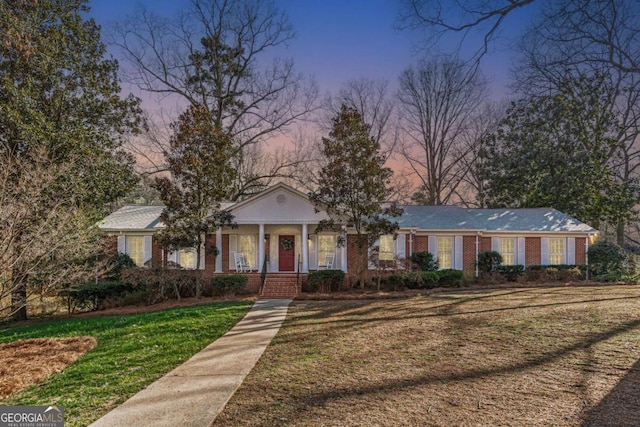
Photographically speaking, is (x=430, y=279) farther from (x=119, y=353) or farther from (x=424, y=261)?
(x=119, y=353)

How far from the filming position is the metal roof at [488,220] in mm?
20141

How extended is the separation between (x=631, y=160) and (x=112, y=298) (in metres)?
33.1

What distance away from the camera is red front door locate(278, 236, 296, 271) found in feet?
62.7

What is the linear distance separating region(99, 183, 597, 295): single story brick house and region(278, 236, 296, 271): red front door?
5 cm

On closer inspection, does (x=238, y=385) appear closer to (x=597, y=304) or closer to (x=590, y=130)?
(x=597, y=304)

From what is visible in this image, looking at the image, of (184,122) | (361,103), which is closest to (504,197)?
(361,103)

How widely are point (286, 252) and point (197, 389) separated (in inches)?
553

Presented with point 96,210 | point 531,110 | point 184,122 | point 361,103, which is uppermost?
point 361,103

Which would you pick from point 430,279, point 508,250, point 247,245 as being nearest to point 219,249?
point 247,245

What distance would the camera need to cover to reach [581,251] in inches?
792

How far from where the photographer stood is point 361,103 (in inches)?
1254

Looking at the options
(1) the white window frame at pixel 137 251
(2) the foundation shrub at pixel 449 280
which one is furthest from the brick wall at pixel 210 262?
(2) the foundation shrub at pixel 449 280

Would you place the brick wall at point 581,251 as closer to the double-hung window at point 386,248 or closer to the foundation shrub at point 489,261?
the foundation shrub at point 489,261

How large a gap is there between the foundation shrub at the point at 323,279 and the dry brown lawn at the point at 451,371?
5.34m
